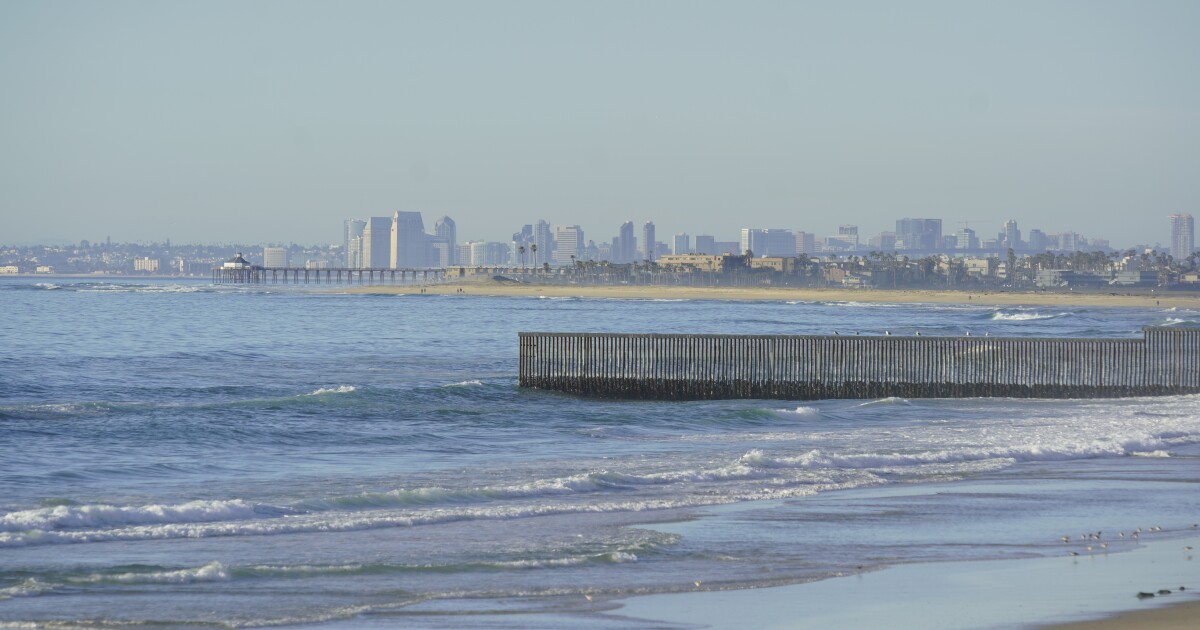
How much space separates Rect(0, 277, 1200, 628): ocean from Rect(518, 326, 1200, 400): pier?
905mm

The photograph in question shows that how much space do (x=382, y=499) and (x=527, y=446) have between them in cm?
675

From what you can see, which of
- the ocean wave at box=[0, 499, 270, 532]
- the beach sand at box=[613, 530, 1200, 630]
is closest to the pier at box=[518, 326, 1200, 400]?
the ocean wave at box=[0, 499, 270, 532]

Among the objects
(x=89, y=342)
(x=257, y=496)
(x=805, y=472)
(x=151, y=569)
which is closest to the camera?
(x=151, y=569)

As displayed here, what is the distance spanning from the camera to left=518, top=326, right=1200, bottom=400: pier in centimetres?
3077

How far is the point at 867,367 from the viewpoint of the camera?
3105 cm

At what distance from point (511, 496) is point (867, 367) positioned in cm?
1686

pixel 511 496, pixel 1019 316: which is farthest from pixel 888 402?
pixel 1019 316

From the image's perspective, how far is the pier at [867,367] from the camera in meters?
30.8

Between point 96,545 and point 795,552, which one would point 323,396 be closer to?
point 96,545

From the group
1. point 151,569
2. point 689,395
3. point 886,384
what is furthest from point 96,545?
point 886,384

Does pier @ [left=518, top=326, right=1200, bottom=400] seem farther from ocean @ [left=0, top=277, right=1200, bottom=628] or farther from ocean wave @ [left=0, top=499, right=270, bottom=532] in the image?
ocean wave @ [left=0, top=499, right=270, bottom=532]

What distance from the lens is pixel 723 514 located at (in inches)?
569

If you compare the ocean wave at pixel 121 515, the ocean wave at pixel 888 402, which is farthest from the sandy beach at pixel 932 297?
the ocean wave at pixel 121 515

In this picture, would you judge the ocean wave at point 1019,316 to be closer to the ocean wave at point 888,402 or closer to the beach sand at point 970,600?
the ocean wave at point 888,402
